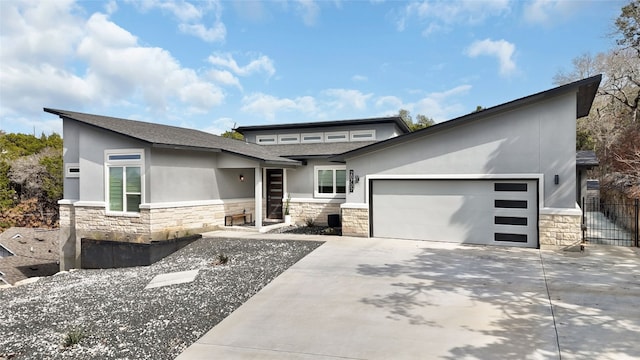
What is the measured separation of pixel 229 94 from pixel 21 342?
944 inches

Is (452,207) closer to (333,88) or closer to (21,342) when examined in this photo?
(21,342)

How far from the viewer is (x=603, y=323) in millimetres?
4973

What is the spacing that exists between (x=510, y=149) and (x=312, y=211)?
8.06 m

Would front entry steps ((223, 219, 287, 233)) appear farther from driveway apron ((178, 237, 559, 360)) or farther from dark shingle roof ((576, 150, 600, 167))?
dark shingle roof ((576, 150, 600, 167))

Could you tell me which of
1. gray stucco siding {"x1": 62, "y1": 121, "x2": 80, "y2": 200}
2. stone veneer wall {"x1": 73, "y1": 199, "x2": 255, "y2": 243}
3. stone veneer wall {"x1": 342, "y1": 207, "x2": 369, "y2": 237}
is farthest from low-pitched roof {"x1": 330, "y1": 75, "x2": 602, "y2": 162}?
gray stucco siding {"x1": 62, "y1": 121, "x2": 80, "y2": 200}

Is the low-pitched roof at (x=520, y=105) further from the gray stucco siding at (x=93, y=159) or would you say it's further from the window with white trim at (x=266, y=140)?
the gray stucco siding at (x=93, y=159)

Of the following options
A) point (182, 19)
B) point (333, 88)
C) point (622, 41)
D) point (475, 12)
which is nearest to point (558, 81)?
point (622, 41)

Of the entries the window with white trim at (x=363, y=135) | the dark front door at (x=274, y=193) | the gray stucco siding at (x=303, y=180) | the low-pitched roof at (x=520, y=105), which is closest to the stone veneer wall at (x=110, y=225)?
the dark front door at (x=274, y=193)

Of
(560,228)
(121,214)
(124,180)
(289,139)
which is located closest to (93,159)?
(124,180)

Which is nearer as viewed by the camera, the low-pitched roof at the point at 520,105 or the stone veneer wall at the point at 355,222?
the low-pitched roof at the point at 520,105

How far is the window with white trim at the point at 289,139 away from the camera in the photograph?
59.0 ft

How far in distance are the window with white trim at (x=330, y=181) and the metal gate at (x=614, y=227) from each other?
27.0ft

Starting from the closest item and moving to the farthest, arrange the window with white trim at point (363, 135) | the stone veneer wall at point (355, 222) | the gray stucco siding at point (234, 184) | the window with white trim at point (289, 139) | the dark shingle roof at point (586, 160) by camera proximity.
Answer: the stone veneer wall at point (355, 222) < the dark shingle roof at point (586, 160) < the gray stucco siding at point (234, 184) < the window with white trim at point (363, 135) < the window with white trim at point (289, 139)

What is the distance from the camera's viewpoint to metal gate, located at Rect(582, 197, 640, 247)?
10542mm
